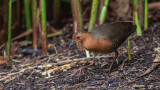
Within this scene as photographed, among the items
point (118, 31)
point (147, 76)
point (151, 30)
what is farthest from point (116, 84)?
point (151, 30)

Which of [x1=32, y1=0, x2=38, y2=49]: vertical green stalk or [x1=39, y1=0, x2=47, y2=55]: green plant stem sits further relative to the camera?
[x1=32, y1=0, x2=38, y2=49]: vertical green stalk

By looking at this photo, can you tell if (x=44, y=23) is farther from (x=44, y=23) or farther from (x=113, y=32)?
(x=113, y=32)

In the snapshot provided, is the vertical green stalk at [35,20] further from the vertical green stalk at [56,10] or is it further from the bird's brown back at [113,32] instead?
the bird's brown back at [113,32]

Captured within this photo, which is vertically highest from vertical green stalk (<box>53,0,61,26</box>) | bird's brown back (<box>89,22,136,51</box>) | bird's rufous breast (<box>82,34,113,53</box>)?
vertical green stalk (<box>53,0,61,26</box>)

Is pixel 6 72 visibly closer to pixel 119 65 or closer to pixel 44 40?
pixel 44 40

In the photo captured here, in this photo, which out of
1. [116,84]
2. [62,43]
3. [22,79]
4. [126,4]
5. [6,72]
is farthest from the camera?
[126,4]

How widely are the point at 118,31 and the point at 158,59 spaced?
716 mm

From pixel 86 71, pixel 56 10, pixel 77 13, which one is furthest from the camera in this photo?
pixel 56 10

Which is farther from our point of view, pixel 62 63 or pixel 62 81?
pixel 62 63

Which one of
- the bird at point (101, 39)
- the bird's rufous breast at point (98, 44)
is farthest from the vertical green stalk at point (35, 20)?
the bird's rufous breast at point (98, 44)

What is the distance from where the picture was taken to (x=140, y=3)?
454cm

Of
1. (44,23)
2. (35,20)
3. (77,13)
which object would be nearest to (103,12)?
(77,13)

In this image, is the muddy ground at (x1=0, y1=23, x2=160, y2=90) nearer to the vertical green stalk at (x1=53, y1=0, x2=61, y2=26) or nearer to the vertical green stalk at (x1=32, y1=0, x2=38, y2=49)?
the vertical green stalk at (x1=32, y1=0, x2=38, y2=49)

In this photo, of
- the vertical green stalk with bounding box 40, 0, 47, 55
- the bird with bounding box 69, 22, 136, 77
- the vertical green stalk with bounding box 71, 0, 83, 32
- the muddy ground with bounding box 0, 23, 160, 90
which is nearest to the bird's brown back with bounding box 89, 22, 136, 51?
the bird with bounding box 69, 22, 136, 77
